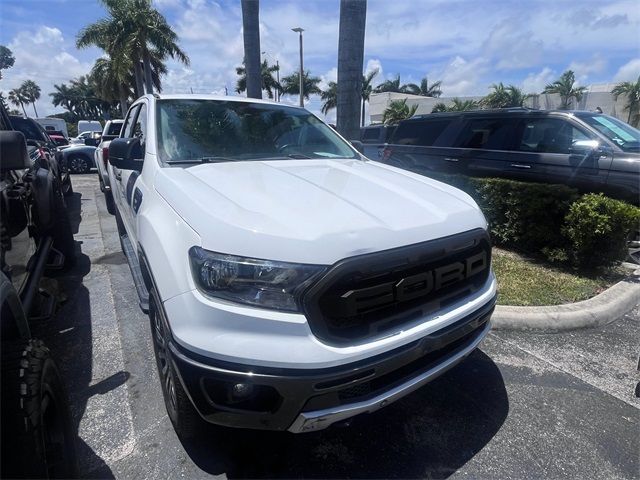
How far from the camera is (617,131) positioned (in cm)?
595

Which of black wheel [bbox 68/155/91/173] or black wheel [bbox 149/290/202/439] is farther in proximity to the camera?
black wheel [bbox 68/155/91/173]

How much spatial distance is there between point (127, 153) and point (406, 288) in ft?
7.46

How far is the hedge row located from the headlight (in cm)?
410

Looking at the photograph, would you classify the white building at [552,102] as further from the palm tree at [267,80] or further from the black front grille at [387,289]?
the black front grille at [387,289]

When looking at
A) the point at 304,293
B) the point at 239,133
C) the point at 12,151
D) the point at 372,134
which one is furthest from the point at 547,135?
the point at 372,134

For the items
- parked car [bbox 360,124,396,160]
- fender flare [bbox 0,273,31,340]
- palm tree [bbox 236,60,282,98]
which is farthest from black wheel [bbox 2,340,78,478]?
palm tree [bbox 236,60,282,98]

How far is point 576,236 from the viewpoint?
4.57m

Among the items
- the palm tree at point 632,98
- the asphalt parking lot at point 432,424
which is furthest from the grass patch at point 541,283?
the palm tree at point 632,98

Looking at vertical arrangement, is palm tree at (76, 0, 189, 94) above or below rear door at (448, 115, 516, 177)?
above

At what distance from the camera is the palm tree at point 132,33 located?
23.2 m

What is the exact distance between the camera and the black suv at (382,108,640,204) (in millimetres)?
5449

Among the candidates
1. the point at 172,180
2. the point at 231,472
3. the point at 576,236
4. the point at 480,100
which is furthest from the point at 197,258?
the point at 480,100

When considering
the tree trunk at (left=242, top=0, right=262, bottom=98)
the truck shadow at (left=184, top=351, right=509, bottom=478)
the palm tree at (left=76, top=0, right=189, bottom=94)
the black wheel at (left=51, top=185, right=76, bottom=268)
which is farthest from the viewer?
the palm tree at (left=76, top=0, right=189, bottom=94)

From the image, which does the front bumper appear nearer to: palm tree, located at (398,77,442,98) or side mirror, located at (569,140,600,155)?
side mirror, located at (569,140,600,155)
